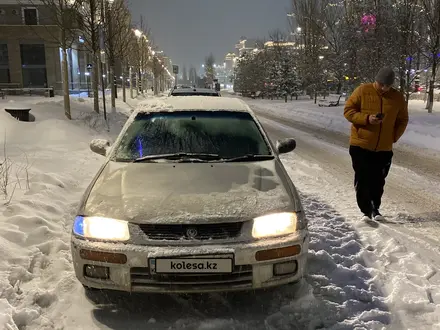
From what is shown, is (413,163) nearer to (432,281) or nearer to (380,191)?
(380,191)

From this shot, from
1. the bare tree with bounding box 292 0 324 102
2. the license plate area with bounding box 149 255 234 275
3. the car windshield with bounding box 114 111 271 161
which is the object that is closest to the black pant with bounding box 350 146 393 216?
the car windshield with bounding box 114 111 271 161

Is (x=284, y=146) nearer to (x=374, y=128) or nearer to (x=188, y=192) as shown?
(x=374, y=128)

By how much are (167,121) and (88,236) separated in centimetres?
187

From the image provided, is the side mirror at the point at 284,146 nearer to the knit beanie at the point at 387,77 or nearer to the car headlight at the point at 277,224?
the knit beanie at the point at 387,77

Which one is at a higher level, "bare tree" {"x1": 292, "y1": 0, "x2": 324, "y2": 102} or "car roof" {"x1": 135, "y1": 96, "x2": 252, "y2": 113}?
"bare tree" {"x1": 292, "y1": 0, "x2": 324, "y2": 102}

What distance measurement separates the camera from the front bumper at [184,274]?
111 inches

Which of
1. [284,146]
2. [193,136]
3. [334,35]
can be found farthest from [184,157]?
[334,35]

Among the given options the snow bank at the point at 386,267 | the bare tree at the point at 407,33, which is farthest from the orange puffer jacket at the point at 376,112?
the bare tree at the point at 407,33

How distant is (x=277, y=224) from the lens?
119 inches

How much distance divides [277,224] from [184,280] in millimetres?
782

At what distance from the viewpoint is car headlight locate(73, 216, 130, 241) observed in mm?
2929

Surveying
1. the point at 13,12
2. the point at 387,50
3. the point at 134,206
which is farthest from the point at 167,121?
the point at 13,12

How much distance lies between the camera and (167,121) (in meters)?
4.54

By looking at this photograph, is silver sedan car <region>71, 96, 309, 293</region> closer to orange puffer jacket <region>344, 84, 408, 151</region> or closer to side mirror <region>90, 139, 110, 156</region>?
side mirror <region>90, 139, 110, 156</region>
